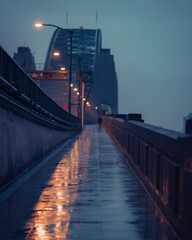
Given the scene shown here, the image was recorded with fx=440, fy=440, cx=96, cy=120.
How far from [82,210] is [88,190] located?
2.23m

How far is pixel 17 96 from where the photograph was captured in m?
Answer: 13.8

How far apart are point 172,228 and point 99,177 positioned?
19.4 ft

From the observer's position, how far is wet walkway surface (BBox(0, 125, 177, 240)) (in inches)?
257

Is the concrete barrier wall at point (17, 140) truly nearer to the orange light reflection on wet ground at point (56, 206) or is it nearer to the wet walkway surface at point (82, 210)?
the wet walkway surface at point (82, 210)

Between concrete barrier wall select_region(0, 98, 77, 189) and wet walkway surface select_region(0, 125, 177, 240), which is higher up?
concrete barrier wall select_region(0, 98, 77, 189)

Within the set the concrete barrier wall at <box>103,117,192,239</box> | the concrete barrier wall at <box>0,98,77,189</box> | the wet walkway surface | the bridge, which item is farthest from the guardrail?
the concrete barrier wall at <box>103,117,192,239</box>

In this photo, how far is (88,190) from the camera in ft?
33.9

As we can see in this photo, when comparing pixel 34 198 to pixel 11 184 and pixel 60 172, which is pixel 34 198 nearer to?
pixel 11 184

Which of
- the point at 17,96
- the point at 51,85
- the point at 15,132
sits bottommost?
the point at 15,132

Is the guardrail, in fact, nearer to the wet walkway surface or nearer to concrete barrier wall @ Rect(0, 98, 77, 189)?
concrete barrier wall @ Rect(0, 98, 77, 189)

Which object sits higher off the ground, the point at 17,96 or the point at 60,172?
the point at 17,96

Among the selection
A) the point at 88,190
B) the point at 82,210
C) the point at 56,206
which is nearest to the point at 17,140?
the point at 88,190

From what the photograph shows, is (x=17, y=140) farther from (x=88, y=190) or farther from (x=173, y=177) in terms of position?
(x=173, y=177)

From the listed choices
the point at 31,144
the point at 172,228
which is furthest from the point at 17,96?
the point at 172,228
